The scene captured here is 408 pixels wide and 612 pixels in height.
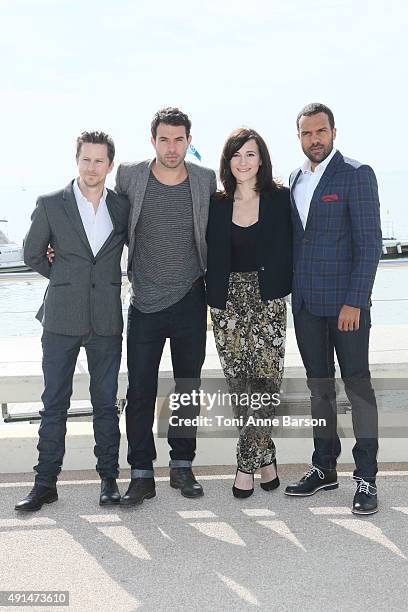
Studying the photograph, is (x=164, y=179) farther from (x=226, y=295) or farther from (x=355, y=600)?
(x=355, y=600)

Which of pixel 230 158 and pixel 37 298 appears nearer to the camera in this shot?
pixel 230 158

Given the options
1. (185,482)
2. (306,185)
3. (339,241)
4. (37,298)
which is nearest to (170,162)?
(306,185)

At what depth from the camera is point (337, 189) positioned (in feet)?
8.93

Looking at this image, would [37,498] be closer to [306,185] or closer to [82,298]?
[82,298]

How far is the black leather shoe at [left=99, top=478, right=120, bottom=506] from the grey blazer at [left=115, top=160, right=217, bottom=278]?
0.82 metres

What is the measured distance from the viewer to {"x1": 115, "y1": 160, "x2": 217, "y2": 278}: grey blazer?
9.27 ft

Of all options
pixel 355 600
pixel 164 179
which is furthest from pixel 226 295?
pixel 355 600

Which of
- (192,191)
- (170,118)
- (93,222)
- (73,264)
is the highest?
(170,118)

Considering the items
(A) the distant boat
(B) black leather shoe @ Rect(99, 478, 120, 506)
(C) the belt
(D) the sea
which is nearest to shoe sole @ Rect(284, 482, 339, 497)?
(B) black leather shoe @ Rect(99, 478, 120, 506)

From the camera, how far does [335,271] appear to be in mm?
2750

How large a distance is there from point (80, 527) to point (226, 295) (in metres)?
0.97

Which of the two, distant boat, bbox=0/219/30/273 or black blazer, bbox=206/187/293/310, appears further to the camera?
distant boat, bbox=0/219/30/273

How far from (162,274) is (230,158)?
50cm

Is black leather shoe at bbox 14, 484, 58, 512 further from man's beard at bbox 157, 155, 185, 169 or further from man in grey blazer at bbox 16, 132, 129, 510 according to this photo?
man's beard at bbox 157, 155, 185, 169
